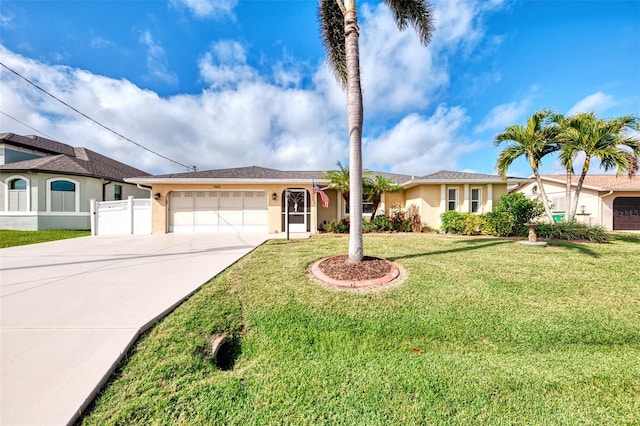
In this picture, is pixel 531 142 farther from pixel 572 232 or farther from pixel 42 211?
pixel 42 211

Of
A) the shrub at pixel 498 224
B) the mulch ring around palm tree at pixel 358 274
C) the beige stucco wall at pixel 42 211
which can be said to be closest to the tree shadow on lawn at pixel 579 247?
the shrub at pixel 498 224

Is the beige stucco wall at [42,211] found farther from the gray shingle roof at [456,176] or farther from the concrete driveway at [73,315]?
the gray shingle roof at [456,176]

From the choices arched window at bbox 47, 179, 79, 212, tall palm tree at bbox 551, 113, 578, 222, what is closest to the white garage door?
arched window at bbox 47, 179, 79, 212

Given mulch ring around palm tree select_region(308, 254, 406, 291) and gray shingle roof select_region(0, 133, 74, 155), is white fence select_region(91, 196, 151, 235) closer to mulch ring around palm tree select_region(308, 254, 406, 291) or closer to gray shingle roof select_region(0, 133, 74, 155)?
mulch ring around palm tree select_region(308, 254, 406, 291)

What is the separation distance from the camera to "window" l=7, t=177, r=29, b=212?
14523mm

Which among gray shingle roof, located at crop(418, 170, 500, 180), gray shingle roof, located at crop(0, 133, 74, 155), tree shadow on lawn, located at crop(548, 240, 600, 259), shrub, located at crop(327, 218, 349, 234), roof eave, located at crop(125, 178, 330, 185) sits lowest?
tree shadow on lawn, located at crop(548, 240, 600, 259)

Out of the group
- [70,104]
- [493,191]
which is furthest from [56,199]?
[493,191]

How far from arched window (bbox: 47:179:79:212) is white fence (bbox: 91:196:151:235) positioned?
17.5ft

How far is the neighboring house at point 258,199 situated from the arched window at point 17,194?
9146 mm

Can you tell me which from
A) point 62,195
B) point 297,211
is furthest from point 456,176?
point 62,195

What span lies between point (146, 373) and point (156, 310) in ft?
4.14

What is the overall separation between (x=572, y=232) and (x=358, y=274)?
10285 millimetres

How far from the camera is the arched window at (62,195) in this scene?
581 inches

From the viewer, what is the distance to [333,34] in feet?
23.6
